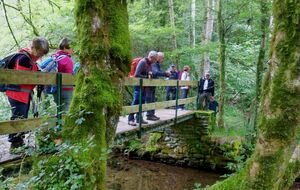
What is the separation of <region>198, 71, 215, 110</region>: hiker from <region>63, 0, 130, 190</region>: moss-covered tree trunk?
849cm

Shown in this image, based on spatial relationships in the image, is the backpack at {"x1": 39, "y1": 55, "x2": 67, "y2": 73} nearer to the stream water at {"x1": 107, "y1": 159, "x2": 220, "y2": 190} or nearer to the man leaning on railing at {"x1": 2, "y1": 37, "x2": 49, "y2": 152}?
the man leaning on railing at {"x1": 2, "y1": 37, "x2": 49, "y2": 152}

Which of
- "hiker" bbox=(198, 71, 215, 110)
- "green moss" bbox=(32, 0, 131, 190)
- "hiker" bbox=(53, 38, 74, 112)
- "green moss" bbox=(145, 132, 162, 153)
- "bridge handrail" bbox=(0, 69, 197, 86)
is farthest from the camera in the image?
"green moss" bbox=(145, 132, 162, 153)

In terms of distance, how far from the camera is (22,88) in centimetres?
393

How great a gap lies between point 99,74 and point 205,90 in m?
9.07

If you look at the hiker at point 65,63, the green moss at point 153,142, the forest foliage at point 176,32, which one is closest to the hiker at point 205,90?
the forest foliage at point 176,32

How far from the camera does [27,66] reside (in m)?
4.03

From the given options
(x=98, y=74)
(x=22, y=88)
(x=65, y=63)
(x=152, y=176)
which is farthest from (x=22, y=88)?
(x=152, y=176)

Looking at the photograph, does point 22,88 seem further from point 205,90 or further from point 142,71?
point 205,90

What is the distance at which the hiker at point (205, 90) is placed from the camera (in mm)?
12562

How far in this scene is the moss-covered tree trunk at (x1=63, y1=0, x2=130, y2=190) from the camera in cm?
383

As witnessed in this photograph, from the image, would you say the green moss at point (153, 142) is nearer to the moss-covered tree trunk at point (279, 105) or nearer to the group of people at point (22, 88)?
the group of people at point (22, 88)

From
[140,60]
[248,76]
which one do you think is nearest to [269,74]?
[140,60]

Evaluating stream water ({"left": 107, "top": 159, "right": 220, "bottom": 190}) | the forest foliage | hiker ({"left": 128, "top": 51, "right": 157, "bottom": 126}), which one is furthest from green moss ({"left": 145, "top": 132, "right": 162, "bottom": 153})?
hiker ({"left": 128, "top": 51, "right": 157, "bottom": 126})

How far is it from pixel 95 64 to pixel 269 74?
1.93 m
